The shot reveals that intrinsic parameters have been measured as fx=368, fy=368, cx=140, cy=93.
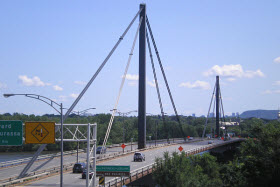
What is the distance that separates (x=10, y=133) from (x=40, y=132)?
7.15ft

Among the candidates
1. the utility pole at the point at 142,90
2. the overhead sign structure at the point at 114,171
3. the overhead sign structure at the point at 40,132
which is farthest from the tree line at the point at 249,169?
the utility pole at the point at 142,90

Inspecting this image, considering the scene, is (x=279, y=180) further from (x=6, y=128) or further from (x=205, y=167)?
(x=6, y=128)

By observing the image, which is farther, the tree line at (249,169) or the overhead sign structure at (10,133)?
the tree line at (249,169)

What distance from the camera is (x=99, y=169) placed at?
1142 inches

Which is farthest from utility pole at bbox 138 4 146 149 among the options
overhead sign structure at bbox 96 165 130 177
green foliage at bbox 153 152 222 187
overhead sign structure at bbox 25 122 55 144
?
overhead sign structure at bbox 25 122 55 144

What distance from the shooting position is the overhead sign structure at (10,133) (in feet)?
87.3

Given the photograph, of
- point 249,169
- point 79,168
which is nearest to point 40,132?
point 79,168

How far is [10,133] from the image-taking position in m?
26.7

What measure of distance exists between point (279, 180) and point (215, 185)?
6.96 meters

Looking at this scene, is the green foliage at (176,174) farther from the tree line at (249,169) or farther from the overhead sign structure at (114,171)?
the overhead sign structure at (114,171)

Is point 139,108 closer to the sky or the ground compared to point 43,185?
closer to the sky

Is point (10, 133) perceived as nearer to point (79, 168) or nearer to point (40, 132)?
point (40, 132)

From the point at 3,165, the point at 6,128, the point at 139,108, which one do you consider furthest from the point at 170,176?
the point at 139,108

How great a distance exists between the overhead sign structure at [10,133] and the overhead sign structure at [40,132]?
592 millimetres
